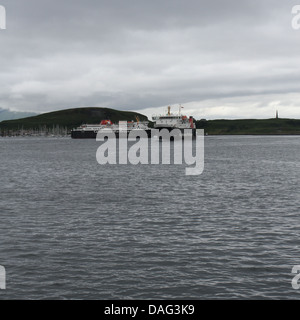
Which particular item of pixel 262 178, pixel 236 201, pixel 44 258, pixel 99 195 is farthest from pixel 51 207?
pixel 262 178

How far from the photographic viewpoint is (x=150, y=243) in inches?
1013

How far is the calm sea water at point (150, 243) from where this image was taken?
19.0 metres

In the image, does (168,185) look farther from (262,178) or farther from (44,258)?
(44,258)

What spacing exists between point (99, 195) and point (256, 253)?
24559mm

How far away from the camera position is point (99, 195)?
44938 millimetres

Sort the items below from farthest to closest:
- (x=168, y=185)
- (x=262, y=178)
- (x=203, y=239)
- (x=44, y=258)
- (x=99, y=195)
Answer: (x=262, y=178) < (x=168, y=185) < (x=99, y=195) < (x=203, y=239) < (x=44, y=258)

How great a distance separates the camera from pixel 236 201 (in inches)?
1577

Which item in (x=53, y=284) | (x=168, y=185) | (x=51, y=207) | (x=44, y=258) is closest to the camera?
(x=53, y=284)

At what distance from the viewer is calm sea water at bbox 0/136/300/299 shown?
18953 millimetres
